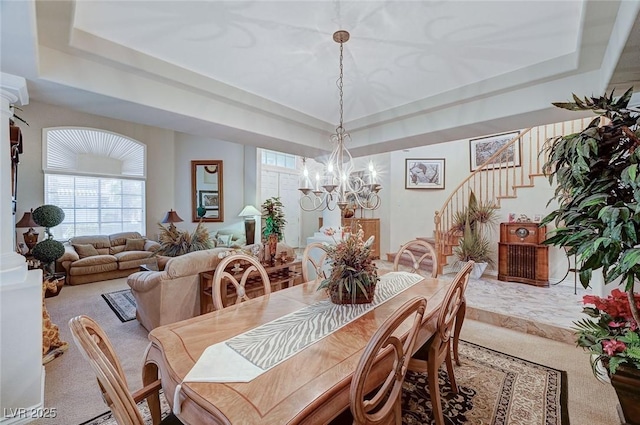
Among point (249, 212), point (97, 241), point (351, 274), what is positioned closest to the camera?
point (351, 274)

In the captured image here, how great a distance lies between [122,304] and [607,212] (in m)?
5.20

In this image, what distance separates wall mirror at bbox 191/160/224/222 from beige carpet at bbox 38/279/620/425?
12.7ft

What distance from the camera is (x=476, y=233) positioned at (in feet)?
17.0

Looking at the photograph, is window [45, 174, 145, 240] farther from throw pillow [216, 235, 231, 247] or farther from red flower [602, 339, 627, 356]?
red flower [602, 339, 627, 356]

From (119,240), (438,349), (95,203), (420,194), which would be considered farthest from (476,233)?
(95,203)

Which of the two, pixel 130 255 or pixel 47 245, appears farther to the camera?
pixel 130 255

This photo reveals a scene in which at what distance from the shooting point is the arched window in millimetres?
5777

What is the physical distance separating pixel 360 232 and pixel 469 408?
55.6 inches

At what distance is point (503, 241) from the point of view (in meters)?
4.82

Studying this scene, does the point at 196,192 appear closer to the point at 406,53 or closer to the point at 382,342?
the point at 406,53

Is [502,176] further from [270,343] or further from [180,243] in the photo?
[180,243]

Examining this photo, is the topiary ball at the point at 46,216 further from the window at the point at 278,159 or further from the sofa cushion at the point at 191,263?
the window at the point at 278,159

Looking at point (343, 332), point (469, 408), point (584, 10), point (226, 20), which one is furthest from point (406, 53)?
point (469, 408)

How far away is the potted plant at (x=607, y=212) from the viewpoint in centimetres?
126
